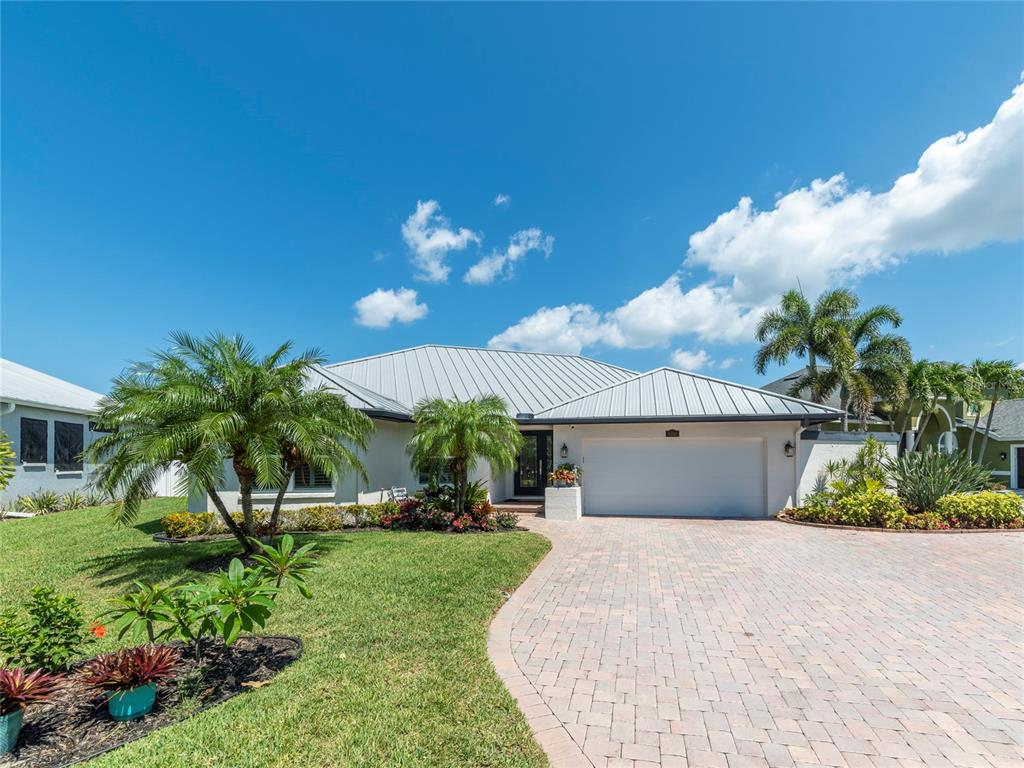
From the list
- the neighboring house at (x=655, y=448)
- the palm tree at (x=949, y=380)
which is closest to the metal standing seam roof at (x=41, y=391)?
the neighboring house at (x=655, y=448)

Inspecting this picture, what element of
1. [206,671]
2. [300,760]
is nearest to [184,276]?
[206,671]

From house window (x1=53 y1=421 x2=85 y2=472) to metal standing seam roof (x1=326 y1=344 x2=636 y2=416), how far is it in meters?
10.0

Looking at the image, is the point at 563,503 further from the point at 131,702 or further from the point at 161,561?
the point at 131,702

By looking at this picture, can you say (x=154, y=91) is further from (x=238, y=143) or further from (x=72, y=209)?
(x=72, y=209)

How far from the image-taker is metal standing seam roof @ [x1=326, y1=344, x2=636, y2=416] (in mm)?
18344

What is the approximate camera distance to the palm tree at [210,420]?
8008mm

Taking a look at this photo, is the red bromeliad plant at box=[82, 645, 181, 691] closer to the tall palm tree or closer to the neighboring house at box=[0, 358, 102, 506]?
the neighboring house at box=[0, 358, 102, 506]

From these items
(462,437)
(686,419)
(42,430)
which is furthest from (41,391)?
(686,419)

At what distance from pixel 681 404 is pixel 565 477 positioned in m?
4.39

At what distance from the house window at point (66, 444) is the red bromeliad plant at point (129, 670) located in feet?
62.0

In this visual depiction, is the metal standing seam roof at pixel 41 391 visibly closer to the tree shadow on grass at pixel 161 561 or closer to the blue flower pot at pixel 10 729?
the tree shadow on grass at pixel 161 561

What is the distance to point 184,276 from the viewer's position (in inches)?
631

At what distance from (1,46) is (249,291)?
471 inches

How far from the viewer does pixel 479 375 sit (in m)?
20.6
